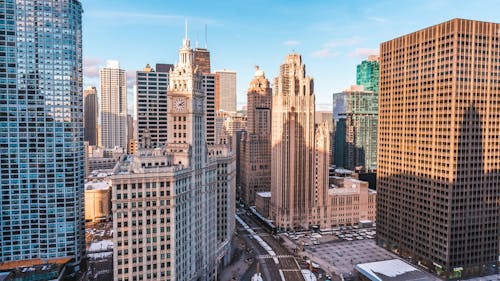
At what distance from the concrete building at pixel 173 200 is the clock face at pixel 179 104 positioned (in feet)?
1.29

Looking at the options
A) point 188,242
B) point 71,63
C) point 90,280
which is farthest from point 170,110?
point 90,280

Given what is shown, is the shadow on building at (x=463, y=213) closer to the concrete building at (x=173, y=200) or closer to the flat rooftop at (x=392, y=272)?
the flat rooftop at (x=392, y=272)

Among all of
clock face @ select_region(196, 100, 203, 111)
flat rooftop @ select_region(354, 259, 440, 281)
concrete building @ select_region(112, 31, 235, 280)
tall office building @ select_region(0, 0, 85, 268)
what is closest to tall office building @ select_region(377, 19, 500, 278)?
flat rooftop @ select_region(354, 259, 440, 281)

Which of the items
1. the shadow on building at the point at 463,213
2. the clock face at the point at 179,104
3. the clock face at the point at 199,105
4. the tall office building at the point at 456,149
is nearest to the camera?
the clock face at the point at 179,104

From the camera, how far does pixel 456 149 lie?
160 metres

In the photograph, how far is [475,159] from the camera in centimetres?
16400

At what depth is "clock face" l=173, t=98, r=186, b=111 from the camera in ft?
458

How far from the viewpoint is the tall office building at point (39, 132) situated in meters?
163

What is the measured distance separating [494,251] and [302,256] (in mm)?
93637

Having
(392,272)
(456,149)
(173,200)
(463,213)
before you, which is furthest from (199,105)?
(463,213)

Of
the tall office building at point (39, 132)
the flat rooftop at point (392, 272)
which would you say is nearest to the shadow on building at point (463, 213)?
the flat rooftop at point (392, 272)

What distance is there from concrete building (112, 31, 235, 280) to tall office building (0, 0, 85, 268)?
40017 millimetres

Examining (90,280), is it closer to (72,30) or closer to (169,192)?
(169,192)

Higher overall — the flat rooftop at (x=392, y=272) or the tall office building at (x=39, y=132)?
the tall office building at (x=39, y=132)
